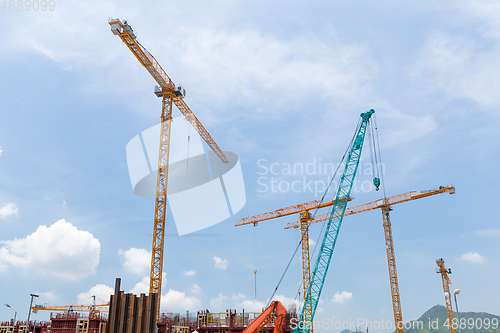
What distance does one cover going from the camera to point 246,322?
61781 mm

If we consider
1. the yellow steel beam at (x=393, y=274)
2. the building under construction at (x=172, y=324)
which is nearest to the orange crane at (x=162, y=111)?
the building under construction at (x=172, y=324)

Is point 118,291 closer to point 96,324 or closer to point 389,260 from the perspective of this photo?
point 96,324

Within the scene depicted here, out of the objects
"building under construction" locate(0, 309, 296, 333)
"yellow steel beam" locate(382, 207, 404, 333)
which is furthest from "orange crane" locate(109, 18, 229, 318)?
"yellow steel beam" locate(382, 207, 404, 333)

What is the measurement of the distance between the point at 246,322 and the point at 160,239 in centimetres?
1916

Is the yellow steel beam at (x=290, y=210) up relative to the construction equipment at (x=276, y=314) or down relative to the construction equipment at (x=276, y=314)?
up

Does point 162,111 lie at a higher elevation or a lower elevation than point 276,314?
higher

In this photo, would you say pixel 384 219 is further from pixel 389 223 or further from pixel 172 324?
pixel 172 324

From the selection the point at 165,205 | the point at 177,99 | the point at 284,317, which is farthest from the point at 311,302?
the point at 177,99

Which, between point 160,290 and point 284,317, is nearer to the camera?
point 284,317

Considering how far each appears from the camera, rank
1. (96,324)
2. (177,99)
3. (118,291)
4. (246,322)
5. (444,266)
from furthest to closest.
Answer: (444,266) < (177,99) < (246,322) < (96,324) < (118,291)

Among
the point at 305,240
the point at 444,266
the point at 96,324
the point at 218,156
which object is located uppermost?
the point at 218,156

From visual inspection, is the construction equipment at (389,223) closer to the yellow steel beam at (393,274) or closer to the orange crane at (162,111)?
the yellow steel beam at (393,274)

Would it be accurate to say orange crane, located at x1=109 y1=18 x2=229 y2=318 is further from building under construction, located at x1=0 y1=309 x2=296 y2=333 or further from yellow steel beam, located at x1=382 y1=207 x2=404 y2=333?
yellow steel beam, located at x1=382 y1=207 x2=404 y2=333

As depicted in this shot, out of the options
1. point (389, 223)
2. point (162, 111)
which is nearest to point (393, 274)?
point (389, 223)
